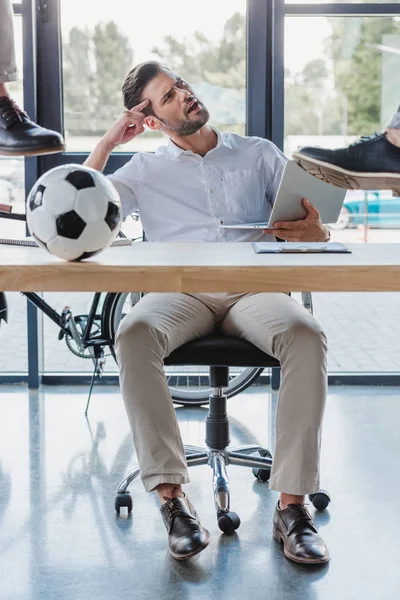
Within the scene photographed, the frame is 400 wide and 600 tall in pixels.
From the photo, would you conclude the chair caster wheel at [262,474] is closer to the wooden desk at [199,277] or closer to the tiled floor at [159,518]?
the tiled floor at [159,518]

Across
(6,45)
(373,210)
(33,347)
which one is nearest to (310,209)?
(6,45)

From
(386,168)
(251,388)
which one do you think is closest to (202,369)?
(251,388)

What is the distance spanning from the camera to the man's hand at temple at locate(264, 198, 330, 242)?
7.76ft

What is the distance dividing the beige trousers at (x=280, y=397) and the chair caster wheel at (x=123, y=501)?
33 centimetres

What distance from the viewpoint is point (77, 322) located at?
3.61 metres

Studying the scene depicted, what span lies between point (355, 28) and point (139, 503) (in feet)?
7.68

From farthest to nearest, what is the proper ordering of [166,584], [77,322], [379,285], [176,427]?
[77,322] < [176,427] < [166,584] < [379,285]

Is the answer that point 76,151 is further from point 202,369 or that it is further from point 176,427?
point 176,427

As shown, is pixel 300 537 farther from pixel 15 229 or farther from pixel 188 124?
pixel 15 229

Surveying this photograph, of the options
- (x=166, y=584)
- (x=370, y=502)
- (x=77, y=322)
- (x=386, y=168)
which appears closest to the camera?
(x=386, y=168)

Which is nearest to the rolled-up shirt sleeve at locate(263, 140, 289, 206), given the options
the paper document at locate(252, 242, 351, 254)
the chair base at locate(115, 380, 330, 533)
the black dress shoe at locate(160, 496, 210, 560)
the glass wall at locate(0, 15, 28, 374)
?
the chair base at locate(115, 380, 330, 533)

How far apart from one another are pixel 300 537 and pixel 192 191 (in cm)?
118

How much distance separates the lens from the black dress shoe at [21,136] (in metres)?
2.01

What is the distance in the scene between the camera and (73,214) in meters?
1.66
